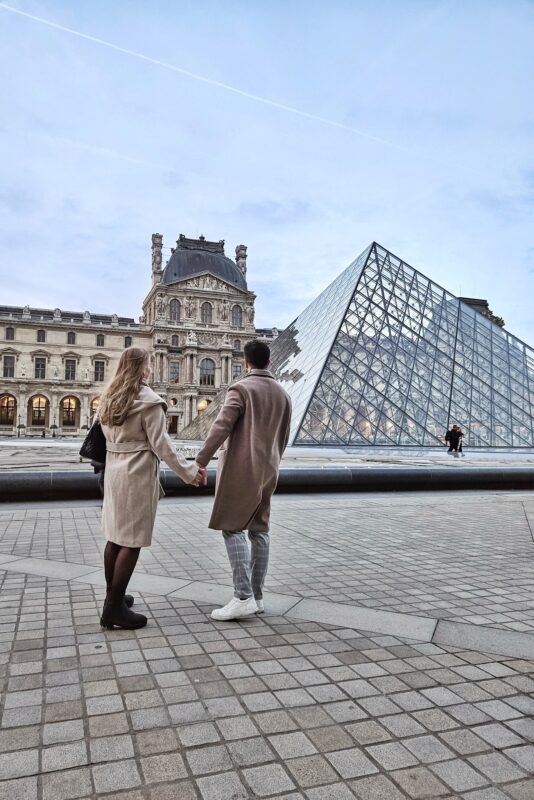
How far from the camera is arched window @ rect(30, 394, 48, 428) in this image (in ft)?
194

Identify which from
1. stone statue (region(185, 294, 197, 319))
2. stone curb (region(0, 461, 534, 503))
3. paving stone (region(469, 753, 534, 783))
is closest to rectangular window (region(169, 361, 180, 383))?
stone statue (region(185, 294, 197, 319))

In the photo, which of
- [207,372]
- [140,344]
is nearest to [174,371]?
[207,372]

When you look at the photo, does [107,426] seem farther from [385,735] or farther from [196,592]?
[385,735]

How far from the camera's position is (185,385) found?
60.8 meters

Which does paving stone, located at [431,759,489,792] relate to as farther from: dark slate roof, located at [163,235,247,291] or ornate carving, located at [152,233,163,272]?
ornate carving, located at [152,233,163,272]

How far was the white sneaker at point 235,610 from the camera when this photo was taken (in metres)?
3.33

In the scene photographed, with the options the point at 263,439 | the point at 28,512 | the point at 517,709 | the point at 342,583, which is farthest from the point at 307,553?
the point at 28,512

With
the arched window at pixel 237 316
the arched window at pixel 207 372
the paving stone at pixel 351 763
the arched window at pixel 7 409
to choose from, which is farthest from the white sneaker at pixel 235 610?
the arched window at pixel 237 316

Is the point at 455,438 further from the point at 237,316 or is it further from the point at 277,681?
the point at 237,316

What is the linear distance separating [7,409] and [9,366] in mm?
4513

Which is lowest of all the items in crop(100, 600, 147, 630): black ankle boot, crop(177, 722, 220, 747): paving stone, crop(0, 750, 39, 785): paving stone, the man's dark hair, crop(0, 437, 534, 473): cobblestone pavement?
crop(177, 722, 220, 747): paving stone

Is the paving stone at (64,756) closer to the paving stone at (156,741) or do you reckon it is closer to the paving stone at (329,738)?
the paving stone at (156,741)

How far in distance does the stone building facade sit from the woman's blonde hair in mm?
56604

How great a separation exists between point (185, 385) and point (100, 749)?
59439 mm
